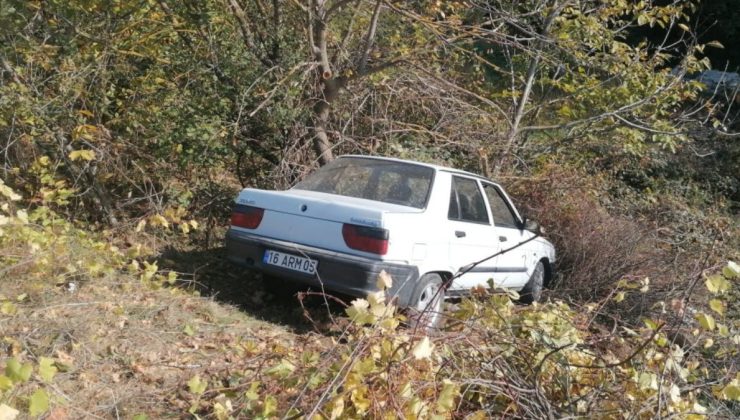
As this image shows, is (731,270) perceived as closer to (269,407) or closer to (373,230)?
(269,407)

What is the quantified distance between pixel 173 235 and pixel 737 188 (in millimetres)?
11593

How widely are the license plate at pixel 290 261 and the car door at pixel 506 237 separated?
2178 millimetres

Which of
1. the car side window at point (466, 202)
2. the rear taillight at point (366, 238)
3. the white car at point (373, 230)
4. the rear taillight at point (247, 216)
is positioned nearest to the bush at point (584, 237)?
the car side window at point (466, 202)

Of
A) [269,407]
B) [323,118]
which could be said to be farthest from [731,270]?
[323,118]

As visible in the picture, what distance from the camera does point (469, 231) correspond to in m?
6.19

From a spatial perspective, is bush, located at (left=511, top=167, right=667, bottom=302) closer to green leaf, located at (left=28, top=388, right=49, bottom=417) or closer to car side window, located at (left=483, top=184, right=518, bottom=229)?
car side window, located at (left=483, top=184, right=518, bottom=229)

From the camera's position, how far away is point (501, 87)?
12.5 meters

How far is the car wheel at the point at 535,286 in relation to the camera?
25.1ft

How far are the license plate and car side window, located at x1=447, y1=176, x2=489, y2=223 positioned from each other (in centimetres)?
137

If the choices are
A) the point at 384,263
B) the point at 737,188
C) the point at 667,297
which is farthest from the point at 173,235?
the point at 737,188

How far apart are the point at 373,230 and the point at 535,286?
10.8ft

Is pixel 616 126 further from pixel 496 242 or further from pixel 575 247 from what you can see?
pixel 496 242

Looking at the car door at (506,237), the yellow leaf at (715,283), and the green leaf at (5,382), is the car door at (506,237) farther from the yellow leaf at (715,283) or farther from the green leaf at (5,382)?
Answer: the green leaf at (5,382)

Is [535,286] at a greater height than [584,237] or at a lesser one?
lesser
